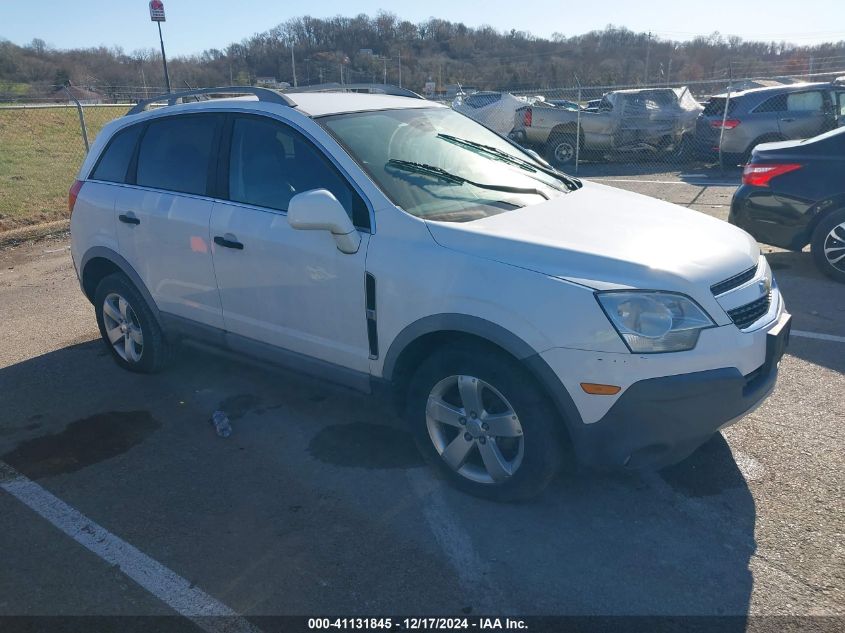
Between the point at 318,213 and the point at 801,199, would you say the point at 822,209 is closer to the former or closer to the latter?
the point at 801,199

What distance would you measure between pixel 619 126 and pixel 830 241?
1013 cm

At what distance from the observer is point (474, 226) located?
10.6 feet

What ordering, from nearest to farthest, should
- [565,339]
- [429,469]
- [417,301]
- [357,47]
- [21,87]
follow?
[565,339] < [417,301] < [429,469] < [21,87] < [357,47]

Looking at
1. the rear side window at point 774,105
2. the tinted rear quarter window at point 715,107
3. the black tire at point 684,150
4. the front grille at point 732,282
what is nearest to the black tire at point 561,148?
the black tire at point 684,150

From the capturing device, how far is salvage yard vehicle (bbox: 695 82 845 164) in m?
12.8

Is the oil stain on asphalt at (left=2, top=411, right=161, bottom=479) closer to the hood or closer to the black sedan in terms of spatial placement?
the hood

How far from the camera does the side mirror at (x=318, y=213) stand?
10.5 feet

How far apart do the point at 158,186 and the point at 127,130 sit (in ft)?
2.17

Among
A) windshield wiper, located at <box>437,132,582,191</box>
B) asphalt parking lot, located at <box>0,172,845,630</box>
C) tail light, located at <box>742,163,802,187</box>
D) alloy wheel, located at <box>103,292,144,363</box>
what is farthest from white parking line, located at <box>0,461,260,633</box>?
tail light, located at <box>742,163,802,187</box>

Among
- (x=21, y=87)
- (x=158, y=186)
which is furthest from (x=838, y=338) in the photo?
(x=21, y=87)

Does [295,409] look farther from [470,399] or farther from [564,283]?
[564,283]

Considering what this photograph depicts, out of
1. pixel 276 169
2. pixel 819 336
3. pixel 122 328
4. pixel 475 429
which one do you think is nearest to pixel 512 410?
pixel 475 429

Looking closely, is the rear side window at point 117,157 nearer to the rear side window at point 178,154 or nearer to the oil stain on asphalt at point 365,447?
the rear side window at point 178,154

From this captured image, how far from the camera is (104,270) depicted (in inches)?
198
